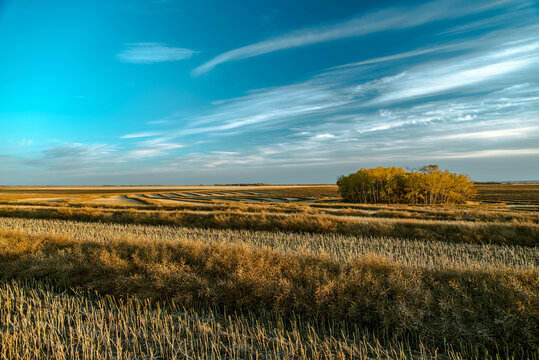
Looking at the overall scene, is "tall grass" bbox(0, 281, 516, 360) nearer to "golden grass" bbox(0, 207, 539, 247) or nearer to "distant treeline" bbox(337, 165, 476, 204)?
"golden grass" bbox(0, 207, 539, 247)

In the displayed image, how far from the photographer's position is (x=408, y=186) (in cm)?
5191

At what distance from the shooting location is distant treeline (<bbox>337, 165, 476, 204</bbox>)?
1983 inches

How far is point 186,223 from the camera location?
2070cm

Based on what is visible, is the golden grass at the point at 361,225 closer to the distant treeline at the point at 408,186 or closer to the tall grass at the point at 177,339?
the tall grass at the point at 177,339

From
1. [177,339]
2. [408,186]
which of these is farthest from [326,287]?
[408,186]

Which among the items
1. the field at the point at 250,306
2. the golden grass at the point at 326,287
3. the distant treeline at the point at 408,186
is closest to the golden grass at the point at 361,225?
the field at the point at 250,306

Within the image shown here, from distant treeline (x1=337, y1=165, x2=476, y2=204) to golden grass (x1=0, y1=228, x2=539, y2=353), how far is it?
4813cm

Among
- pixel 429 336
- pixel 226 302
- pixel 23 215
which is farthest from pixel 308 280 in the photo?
pixel 23 215

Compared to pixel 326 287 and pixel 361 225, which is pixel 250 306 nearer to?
pixel 326 287

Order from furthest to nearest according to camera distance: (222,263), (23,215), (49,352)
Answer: (23,215), (222,263), (49,352)

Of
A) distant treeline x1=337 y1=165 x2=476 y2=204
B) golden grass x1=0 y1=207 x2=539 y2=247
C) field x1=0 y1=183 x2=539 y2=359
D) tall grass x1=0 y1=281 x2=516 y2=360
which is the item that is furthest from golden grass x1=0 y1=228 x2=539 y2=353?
distant treeline x1=337 y1=165 x2=476 y2=204

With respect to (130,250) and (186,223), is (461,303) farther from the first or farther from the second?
(186,223)

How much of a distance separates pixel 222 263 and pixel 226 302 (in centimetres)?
151

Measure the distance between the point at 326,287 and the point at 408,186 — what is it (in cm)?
5211
